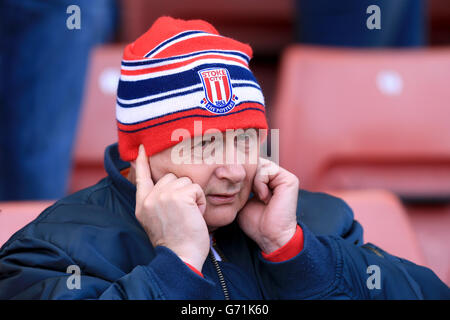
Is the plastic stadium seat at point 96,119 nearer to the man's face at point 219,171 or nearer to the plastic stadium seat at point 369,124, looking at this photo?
the plastic stadium seat at point 369,124

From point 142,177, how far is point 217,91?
0.14 m

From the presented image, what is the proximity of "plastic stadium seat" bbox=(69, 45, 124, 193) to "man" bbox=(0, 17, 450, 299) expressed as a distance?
745 mm

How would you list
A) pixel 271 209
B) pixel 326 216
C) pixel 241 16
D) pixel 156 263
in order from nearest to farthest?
pixel 156 263 → pixel 271 209 → pixel 326 216 → pixel 241 16

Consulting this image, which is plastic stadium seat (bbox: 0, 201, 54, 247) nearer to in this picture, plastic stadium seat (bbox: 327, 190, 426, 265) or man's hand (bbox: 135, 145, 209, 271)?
man's hand (bbox: 135, 145, 209, 271)

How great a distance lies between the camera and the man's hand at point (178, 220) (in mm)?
704

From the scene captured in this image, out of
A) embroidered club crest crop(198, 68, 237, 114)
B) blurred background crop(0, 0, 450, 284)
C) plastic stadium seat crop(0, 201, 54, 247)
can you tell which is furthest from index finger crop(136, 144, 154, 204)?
blurred background crop(0, 0, 450, 284)

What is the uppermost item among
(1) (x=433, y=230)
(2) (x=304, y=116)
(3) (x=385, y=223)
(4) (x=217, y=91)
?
(4) (x=217, y=91)

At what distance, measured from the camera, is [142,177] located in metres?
0.75

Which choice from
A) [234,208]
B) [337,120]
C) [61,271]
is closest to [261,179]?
[234,208]

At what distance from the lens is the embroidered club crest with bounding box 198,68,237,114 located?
0.73 metres

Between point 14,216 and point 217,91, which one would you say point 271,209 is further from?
point 14,216

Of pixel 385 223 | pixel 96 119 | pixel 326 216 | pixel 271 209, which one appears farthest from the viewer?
pixel 96 119

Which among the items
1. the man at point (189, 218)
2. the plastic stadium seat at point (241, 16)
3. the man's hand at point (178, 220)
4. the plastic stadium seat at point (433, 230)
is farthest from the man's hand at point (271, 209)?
the plastic stadium seat at point (241, 16)

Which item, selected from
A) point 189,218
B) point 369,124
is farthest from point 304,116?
point 189,218
